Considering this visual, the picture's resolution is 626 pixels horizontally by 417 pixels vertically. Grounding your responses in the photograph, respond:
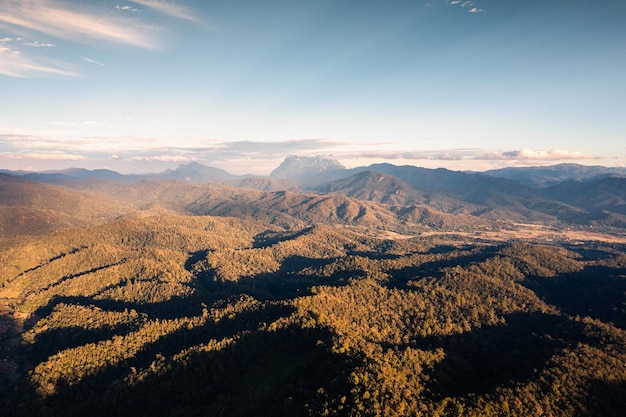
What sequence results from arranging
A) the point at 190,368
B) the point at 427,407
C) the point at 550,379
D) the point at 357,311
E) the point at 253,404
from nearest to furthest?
1. the point at 427,407
2. the point at 253,404
3. the point at 550,379
4. the point at 190,368
5. the point at 357,311

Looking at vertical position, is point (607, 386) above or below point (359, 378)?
below

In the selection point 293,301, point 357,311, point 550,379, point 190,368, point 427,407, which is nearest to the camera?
point 427,407

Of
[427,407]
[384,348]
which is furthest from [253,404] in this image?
[384,348]

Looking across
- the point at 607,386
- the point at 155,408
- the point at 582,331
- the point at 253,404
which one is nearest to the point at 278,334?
the point at 253,404

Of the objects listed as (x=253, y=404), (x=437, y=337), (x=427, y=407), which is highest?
(x=427, y=407)

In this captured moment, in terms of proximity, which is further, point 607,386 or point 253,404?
point 607,386

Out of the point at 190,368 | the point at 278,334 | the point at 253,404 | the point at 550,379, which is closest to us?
the point at 253,404

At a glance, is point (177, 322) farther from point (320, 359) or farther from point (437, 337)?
point (437, 337)

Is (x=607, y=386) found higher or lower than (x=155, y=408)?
higher

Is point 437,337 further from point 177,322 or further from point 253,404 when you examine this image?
point 177,322
